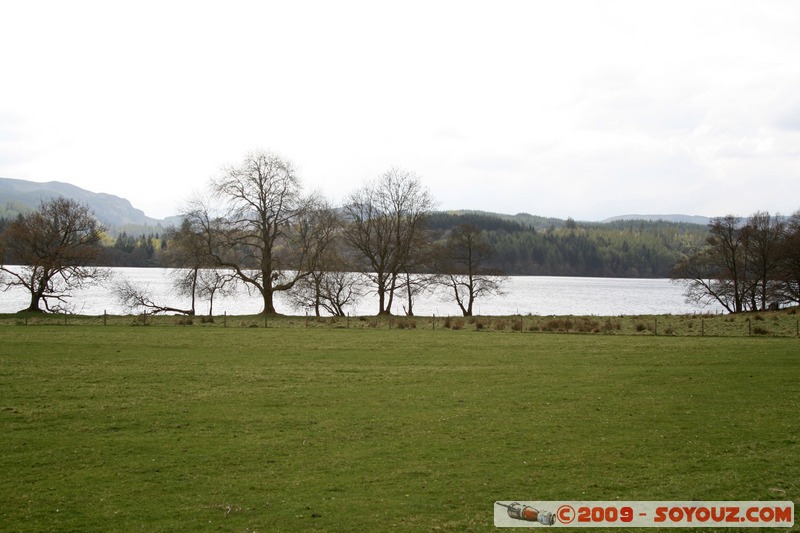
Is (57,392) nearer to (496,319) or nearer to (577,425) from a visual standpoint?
(577,425)

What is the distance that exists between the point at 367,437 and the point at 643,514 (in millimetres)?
6029

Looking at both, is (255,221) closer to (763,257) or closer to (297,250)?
(297,250)

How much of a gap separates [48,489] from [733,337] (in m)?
37.2

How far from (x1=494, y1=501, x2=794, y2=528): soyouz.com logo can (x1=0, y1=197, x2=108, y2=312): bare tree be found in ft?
176

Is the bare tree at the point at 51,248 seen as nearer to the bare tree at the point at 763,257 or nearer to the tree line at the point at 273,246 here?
the tree line at the point at 273,246

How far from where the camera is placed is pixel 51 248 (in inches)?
2142

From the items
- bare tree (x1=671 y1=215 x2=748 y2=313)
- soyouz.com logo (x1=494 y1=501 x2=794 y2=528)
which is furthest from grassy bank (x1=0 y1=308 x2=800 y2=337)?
soyouz.com logo (x1=494 y1=501 x2=794 y2=528)

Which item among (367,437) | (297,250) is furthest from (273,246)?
(367,437)

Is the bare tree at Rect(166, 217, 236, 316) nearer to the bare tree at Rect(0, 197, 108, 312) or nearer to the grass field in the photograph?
the bare tree at Rect(0, 197, 108, 312)

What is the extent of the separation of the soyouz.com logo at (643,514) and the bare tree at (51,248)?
5373 cm

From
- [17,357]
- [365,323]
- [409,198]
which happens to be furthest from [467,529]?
[409,198]

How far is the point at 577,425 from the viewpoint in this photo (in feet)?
45.9

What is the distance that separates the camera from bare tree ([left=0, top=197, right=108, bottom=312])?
52.5 m

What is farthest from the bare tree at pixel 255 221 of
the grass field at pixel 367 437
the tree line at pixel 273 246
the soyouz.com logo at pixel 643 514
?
the soyouz.com logo at pixel 643 514
